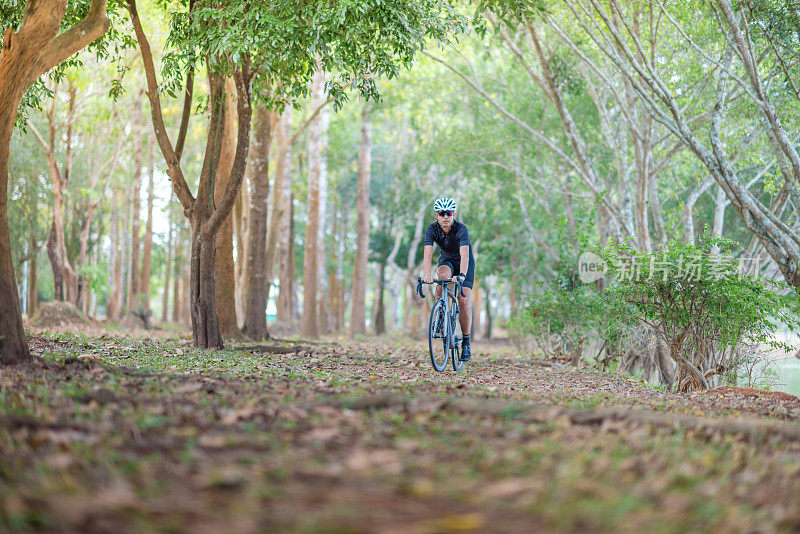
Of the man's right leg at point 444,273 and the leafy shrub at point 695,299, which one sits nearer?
the leafy shrub at point 695,299

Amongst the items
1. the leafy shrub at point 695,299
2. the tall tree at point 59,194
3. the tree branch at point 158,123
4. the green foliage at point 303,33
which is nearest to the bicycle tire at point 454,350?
the leafy shrub at point 695,299

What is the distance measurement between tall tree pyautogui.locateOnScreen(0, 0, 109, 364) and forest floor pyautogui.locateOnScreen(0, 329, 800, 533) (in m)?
1.28

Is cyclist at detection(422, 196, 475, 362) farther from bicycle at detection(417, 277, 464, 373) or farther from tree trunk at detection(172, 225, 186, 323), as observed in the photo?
tree trunk at detection(172, 225, 186, 323)

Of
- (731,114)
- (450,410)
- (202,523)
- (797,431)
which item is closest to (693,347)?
(797,431)

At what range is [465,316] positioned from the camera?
877 centimetres

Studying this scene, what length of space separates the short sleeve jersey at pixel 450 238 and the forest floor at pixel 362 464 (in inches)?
129

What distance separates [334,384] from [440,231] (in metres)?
3.02

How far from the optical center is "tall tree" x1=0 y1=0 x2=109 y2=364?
648cm

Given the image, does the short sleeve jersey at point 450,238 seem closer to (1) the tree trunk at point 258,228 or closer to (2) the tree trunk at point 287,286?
(1) the tree trunk at point 258,228

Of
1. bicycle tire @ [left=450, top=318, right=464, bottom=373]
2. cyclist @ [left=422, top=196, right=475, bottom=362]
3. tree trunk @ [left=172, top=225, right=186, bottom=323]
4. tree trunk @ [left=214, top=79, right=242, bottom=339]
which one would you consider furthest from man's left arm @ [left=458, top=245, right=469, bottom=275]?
tree trunk @ [left=172, top=225, right=186, bottom=323]

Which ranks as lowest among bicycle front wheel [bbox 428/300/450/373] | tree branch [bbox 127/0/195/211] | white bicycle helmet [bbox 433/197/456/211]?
bicycle front wheel [bbox 428/300/450/373]

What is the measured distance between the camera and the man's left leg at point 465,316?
860 cm

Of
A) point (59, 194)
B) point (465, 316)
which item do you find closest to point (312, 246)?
point (59, 194)

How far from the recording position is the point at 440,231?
846 cm
